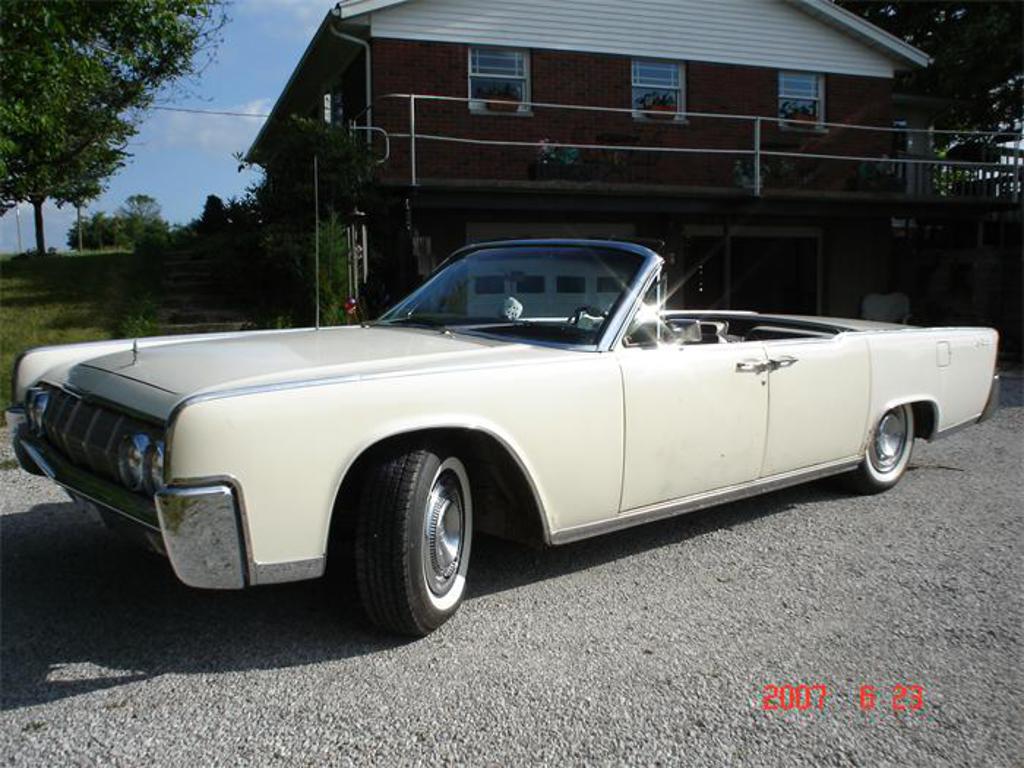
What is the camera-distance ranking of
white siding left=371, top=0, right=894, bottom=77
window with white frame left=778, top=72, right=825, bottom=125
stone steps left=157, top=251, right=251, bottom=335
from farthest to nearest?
window with white frame left=778, top=72, right=825, bottom=125
white siding left=371, top=0, right=894, bottom=77
stone steps left=157, top=251, right=251, bottom=335

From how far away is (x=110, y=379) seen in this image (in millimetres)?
3297

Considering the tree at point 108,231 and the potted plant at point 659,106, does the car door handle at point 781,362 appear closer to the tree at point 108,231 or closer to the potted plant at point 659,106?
the potted plant at point 659,106

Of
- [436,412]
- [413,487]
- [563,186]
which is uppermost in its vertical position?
[563,186]

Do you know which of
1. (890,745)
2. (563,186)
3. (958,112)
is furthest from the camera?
(958,112)

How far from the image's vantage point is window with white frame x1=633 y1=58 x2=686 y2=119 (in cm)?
1609

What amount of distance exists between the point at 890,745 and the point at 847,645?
70 cm

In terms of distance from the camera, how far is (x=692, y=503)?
408 centimetres

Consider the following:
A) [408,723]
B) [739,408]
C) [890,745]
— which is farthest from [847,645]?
[408,723]

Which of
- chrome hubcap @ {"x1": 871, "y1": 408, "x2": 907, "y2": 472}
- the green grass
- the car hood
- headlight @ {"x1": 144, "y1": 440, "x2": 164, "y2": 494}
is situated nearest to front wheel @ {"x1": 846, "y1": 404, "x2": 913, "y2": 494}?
chrome hubcap @ {"x1": 871, "y1": 408, "x2": 907, "y2": 472}

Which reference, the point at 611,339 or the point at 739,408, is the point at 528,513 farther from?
the point at 739,408

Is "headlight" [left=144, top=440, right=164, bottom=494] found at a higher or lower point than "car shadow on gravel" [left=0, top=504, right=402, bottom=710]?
higher

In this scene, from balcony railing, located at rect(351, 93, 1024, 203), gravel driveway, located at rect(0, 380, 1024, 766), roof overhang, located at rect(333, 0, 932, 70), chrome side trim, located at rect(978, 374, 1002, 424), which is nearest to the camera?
gravel driveway, located at rect(0, 380, 1024, 766)

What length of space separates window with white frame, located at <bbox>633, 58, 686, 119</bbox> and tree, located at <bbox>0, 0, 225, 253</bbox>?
7.32m

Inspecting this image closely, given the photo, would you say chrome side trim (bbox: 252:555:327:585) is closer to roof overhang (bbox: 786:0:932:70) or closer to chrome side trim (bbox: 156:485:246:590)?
chrome side trim (bbox: 156:485:246:590)
